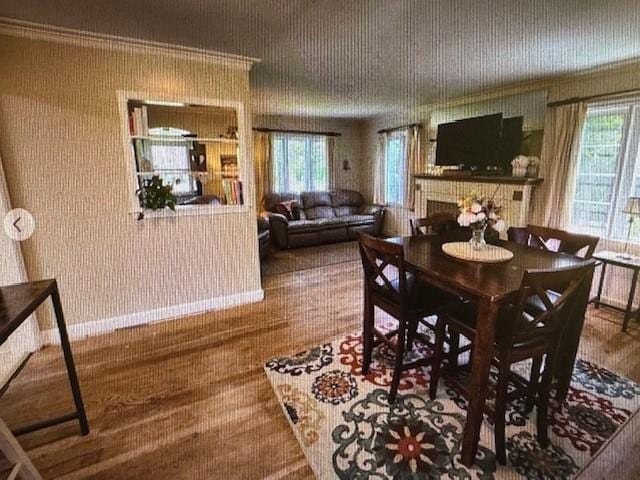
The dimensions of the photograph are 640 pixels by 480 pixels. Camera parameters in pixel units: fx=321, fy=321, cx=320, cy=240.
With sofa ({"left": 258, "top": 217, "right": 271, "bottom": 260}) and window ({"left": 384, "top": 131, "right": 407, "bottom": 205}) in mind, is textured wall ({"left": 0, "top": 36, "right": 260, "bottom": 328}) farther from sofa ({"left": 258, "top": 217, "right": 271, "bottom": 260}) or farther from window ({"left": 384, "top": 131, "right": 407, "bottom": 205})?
window ({"left": 384, "top": 131, "right": 407, "bottom": 205})

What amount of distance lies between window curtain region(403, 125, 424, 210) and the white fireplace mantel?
0.51 meters

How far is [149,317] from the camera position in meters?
3.01

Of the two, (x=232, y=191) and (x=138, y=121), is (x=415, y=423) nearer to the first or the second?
(x=232, y=191)

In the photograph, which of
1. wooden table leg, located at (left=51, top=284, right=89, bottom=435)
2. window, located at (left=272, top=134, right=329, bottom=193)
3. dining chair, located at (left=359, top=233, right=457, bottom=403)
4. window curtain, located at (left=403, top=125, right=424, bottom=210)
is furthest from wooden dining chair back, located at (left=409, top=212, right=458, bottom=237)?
window, located at (left=272, top=134, right=329, bottom=193)

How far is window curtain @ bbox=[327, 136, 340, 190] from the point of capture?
6.93 metres

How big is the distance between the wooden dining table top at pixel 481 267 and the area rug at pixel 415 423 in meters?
0.82

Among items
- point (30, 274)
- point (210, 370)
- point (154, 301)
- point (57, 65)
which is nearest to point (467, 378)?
point (210, 370)

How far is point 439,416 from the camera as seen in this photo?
6.11 ft

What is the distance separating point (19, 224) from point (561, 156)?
5.07m

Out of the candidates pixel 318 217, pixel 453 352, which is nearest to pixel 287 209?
pixel 318 217

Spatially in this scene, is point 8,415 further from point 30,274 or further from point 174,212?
point 174,212

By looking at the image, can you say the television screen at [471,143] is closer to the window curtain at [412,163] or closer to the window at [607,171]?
the window at [607,171]

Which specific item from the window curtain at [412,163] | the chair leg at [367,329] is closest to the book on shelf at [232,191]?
the chair leg at [367,329]

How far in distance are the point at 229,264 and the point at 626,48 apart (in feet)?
13.1
